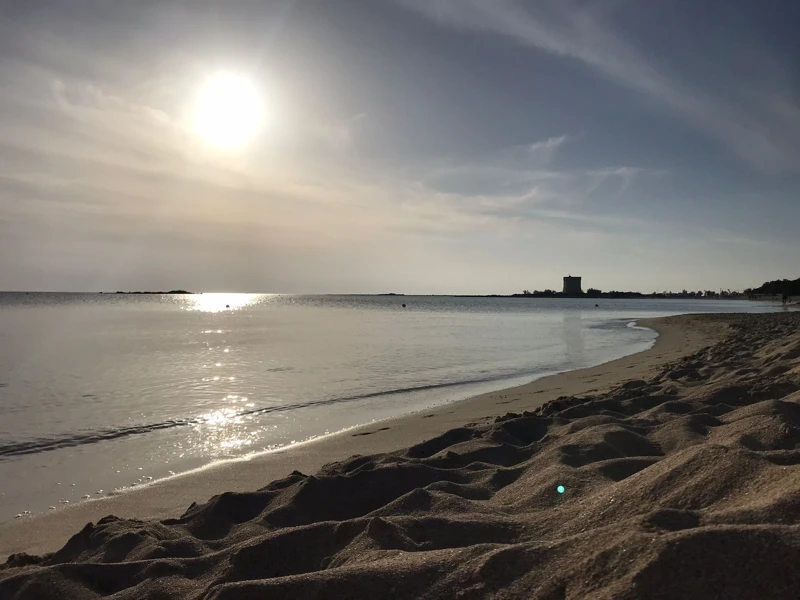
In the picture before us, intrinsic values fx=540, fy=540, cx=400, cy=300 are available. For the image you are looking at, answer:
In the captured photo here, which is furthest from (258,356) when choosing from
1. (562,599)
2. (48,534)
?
(562,599)

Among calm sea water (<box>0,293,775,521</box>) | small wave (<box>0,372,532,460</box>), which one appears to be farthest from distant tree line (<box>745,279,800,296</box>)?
small wave (<box>0,372,532,460</box>)

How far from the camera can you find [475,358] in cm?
1808

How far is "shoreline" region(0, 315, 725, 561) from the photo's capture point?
4.79 meters

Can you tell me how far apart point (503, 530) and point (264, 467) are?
160 inches

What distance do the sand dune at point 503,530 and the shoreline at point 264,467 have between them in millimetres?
1004

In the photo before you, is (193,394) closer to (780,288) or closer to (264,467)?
(264,467)

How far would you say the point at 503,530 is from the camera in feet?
9.48

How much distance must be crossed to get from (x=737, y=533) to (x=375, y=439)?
19.2ft

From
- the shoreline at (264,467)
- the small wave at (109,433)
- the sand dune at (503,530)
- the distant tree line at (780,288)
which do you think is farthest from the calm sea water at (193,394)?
the distant tree line at (780,288)

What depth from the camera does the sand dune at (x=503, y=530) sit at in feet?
6.52

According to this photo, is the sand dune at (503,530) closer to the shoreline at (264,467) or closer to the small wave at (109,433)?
the shoreline at (264,467)

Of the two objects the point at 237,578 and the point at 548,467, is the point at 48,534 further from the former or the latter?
the point at 548,467

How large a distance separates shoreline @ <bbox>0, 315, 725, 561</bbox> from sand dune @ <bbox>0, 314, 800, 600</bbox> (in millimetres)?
1004

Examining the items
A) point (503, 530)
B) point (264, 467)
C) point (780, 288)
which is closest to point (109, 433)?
point (264, 467)
